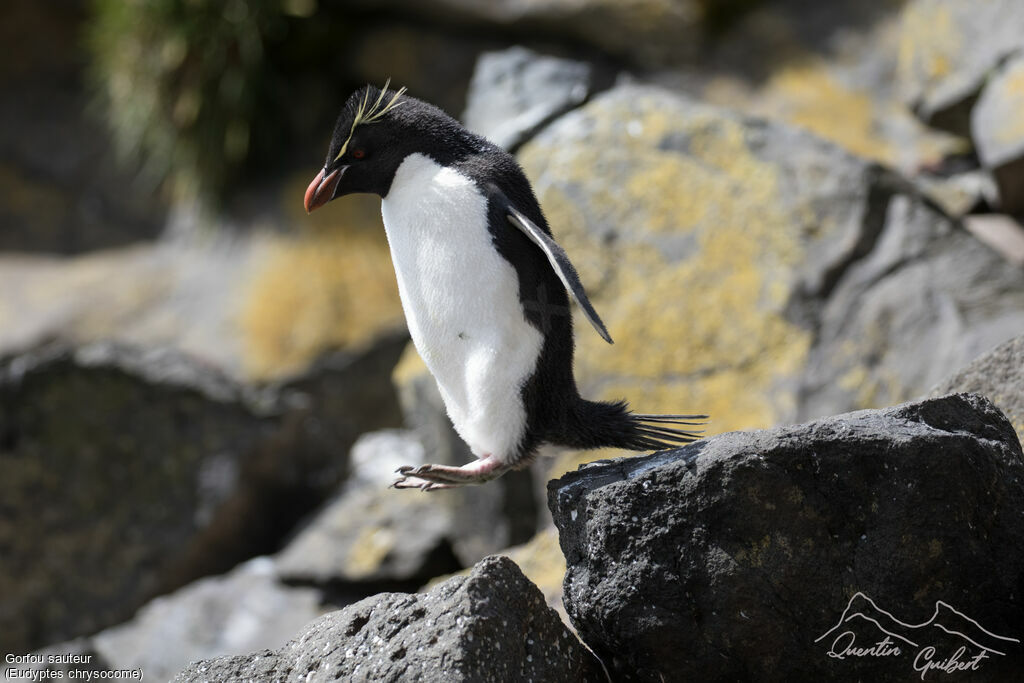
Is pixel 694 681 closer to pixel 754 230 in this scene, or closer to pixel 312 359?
Result: pixel 754 230

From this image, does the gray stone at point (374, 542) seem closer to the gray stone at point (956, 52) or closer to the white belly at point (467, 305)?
the white belly at point (467, 305)

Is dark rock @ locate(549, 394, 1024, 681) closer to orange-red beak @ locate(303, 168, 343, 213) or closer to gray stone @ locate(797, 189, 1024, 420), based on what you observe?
orange-red beak @ locate(303, 168, 343, 213)

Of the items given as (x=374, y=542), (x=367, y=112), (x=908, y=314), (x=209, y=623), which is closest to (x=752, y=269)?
(x=908, y=314)

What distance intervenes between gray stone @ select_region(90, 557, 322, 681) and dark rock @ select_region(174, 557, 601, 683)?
214 centimetres

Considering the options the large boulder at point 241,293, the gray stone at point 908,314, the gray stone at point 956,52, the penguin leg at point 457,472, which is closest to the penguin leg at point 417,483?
the penguin leg at point 457,472

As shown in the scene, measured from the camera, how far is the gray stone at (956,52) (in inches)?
153

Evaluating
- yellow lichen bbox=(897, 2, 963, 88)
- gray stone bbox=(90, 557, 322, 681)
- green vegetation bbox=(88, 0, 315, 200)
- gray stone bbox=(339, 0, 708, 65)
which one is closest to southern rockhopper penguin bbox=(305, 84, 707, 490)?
gray stone bbox=(90, 557, 322, 681)

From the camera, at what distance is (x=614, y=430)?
7.20 feet

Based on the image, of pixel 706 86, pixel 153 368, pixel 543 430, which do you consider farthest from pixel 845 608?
pixel 153 368

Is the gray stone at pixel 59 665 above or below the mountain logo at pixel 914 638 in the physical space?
below

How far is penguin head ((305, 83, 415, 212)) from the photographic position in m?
2.21

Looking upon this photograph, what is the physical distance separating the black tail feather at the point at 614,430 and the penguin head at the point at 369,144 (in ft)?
2.16

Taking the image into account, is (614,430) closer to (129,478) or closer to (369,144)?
(369,144)

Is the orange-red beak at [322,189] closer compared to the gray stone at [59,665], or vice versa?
the orange-red beak at [322,189]
